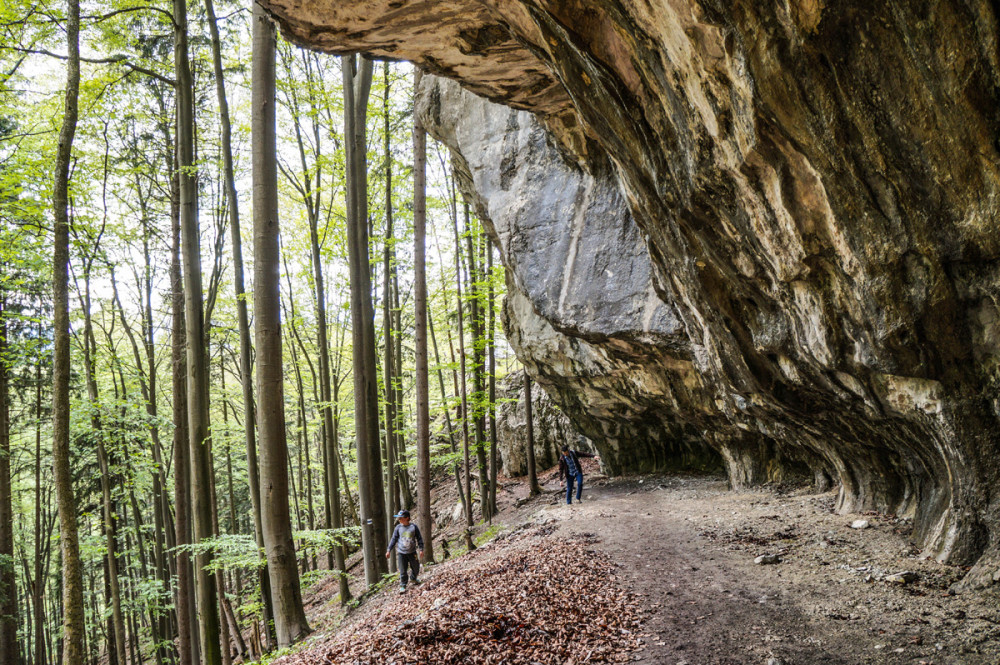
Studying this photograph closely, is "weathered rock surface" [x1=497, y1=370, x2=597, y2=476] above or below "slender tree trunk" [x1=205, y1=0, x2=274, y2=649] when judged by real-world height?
below

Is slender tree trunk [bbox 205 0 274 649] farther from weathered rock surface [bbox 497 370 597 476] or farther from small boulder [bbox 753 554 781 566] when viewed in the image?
weathered rock surface [bbox 497 370 597 476]

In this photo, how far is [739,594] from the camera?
5492 mm

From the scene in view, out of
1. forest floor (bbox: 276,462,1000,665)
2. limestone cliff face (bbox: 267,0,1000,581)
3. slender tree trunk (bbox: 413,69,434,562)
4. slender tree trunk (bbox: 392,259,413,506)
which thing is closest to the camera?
limestone cliff face (bbox: 267,0,1000,581)

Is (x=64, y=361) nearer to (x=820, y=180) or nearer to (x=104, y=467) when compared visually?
(x=820, y=180)

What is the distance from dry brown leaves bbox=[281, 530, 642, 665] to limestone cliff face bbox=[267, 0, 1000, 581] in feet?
11.2

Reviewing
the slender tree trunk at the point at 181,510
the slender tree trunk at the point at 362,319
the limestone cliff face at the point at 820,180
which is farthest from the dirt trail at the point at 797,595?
the slender tree trunk at the point at 181,510

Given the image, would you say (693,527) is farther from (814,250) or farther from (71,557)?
(71,557)

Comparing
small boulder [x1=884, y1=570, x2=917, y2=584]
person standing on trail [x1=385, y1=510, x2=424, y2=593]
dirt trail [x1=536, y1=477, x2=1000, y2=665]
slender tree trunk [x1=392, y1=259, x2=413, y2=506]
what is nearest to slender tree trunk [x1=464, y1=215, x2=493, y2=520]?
slender tree trunk [x1=392, y1=259, x2=413, y2=506]

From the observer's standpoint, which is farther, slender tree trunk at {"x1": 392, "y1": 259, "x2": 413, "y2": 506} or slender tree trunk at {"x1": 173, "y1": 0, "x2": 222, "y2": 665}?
slender tree trunk at {"x1": 392, "y1": 259, "x2": 413, "y2": 506}

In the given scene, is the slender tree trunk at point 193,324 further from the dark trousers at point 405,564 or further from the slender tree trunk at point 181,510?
the dark trousers at point 405,564

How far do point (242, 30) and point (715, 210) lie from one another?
11489 mm

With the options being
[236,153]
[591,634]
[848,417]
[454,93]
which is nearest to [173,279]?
[236,153]

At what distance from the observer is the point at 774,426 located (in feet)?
32.5

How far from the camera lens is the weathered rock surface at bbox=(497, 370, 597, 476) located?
2139cm
